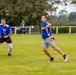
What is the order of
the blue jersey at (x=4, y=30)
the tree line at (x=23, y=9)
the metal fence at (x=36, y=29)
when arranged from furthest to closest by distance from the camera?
the tree line at (x=23, y=9) < the metal fence at (x=36, y=29) < the blue jersey at (x=4, y=30)

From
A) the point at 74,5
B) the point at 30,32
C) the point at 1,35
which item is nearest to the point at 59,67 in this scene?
the point at 1,35

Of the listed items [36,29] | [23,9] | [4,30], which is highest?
[4,30]

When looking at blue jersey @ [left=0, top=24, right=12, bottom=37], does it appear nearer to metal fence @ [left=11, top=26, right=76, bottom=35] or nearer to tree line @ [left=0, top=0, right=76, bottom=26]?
metal fence @ [left=11, top=26, right=76, bottom=35]

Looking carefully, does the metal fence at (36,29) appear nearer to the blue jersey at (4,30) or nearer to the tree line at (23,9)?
the tree line at (23,9)

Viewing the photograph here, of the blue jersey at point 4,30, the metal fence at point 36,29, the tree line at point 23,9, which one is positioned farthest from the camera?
the tree line at point 23,9

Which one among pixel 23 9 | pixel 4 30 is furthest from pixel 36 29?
pixel 4 30

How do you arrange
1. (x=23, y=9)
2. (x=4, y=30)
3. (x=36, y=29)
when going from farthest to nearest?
(x=23, y=9), (x=36, y=29), (x=4, y=30)

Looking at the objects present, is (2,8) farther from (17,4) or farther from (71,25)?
(71,25)

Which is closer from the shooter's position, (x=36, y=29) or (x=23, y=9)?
(x=36, y=29)

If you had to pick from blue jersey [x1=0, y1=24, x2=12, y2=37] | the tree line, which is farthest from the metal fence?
blue jersey [x1=0, y1=24, x2=12, y2=37]

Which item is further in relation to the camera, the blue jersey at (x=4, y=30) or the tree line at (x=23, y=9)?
the tree line at (x=23, y=9)

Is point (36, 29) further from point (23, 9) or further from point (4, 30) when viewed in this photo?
point (4, 30)

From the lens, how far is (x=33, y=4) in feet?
171

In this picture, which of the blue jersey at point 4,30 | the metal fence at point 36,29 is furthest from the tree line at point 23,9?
the blue jersey at point 4,30
